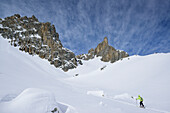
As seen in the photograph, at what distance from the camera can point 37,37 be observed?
68.8m

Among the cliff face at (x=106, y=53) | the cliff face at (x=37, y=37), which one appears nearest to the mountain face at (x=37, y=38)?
the cliff face at (x=37, y=37)

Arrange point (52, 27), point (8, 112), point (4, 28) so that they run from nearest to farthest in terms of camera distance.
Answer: point (8, 112) → point (4, 28) → point (52, 27)

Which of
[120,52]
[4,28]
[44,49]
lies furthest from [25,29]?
[120,52]

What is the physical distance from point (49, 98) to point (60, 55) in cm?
7326

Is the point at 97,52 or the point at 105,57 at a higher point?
the point at 97,52

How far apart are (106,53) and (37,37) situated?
82.0 meters

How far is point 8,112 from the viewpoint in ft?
7.85

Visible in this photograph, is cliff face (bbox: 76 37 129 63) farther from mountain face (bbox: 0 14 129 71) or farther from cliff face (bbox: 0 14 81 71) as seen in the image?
cliff face (bbox: 0 14 81 71)

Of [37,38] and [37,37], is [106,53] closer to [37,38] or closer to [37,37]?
[37,38]

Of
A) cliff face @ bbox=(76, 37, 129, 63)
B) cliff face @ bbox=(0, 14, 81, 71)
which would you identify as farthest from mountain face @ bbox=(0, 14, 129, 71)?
cliff face @ bbox=(76, 37, 129, 63)

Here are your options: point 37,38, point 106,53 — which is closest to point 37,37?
point 37,38

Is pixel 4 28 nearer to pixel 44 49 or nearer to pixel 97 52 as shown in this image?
pixel 44 49

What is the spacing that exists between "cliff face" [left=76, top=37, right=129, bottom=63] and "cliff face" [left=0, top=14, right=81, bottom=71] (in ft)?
145

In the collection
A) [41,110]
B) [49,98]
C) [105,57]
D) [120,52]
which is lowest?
[41,110]
